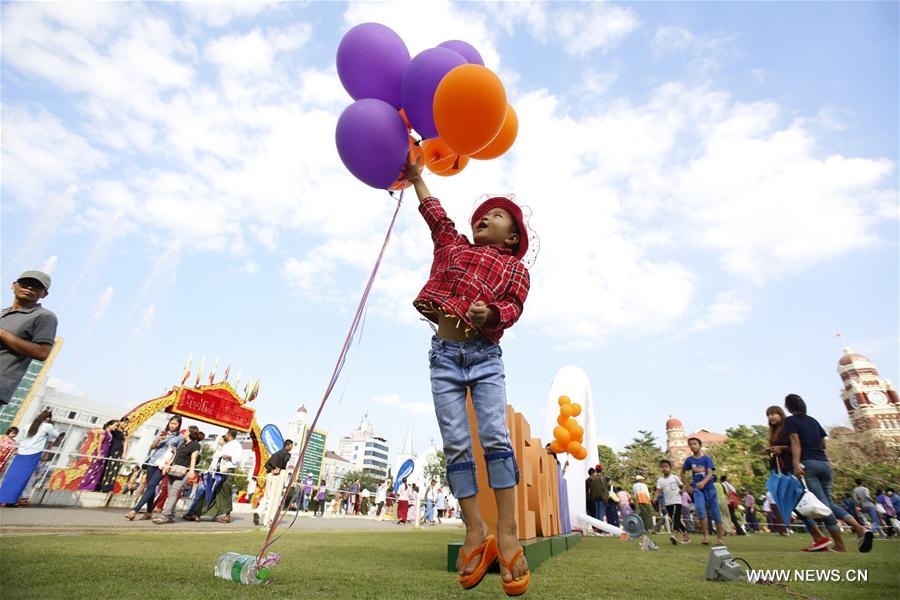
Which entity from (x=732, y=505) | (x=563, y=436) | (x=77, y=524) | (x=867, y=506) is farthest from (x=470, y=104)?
(x=867, y=506)

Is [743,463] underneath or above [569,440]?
above

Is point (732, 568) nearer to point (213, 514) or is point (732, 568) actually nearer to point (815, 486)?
point (815, 486)

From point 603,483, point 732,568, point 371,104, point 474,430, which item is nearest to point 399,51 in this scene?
point 371,104

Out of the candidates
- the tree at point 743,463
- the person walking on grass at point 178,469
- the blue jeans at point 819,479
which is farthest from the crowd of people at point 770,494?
the tree at point 743,463

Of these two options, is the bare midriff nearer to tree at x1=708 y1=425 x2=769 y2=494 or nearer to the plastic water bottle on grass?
the plastic water bottle on grass

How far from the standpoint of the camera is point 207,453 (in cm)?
6159

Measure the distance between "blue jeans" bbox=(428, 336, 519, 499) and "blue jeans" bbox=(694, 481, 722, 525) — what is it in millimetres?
6801

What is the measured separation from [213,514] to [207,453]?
61724mm

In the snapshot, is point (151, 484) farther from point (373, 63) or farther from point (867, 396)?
point (867, 396)

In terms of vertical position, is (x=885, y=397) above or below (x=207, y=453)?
above

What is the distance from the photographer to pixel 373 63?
10.2 feet

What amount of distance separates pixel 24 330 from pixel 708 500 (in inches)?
359

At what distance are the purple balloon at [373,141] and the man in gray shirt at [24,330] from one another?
2500mm

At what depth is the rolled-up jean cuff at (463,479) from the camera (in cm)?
216
